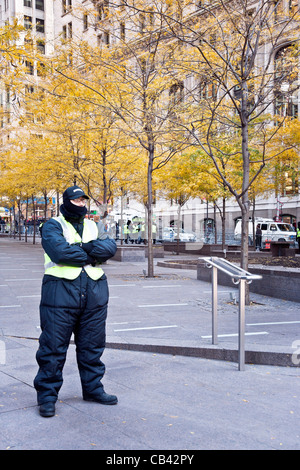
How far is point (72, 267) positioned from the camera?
14.1 feet

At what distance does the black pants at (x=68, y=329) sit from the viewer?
165 inches

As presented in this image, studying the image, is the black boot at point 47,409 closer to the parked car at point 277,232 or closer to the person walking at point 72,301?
the person walking at point 72,301

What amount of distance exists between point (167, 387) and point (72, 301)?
1.48 m

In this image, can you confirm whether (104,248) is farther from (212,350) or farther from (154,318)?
(154,318)

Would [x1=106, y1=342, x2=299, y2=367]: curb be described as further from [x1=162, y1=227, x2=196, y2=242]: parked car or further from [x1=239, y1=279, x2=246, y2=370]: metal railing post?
[x1=162, y1=227, x2=196, y2=242]: parked car

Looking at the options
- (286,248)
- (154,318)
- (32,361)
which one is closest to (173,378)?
(32,361)

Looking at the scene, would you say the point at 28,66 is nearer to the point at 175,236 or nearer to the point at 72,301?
the point at 72,301

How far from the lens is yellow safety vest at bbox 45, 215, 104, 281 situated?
4273mm

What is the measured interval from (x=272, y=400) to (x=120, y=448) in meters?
1.80

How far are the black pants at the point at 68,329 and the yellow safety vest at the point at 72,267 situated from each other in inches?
1.8

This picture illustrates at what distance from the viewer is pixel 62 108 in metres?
17.8

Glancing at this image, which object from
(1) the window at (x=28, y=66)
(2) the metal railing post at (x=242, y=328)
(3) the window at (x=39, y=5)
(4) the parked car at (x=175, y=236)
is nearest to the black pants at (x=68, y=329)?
(2) the metal railing post at (x=242, y=328)

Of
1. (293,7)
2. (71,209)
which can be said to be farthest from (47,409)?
(293,7)
